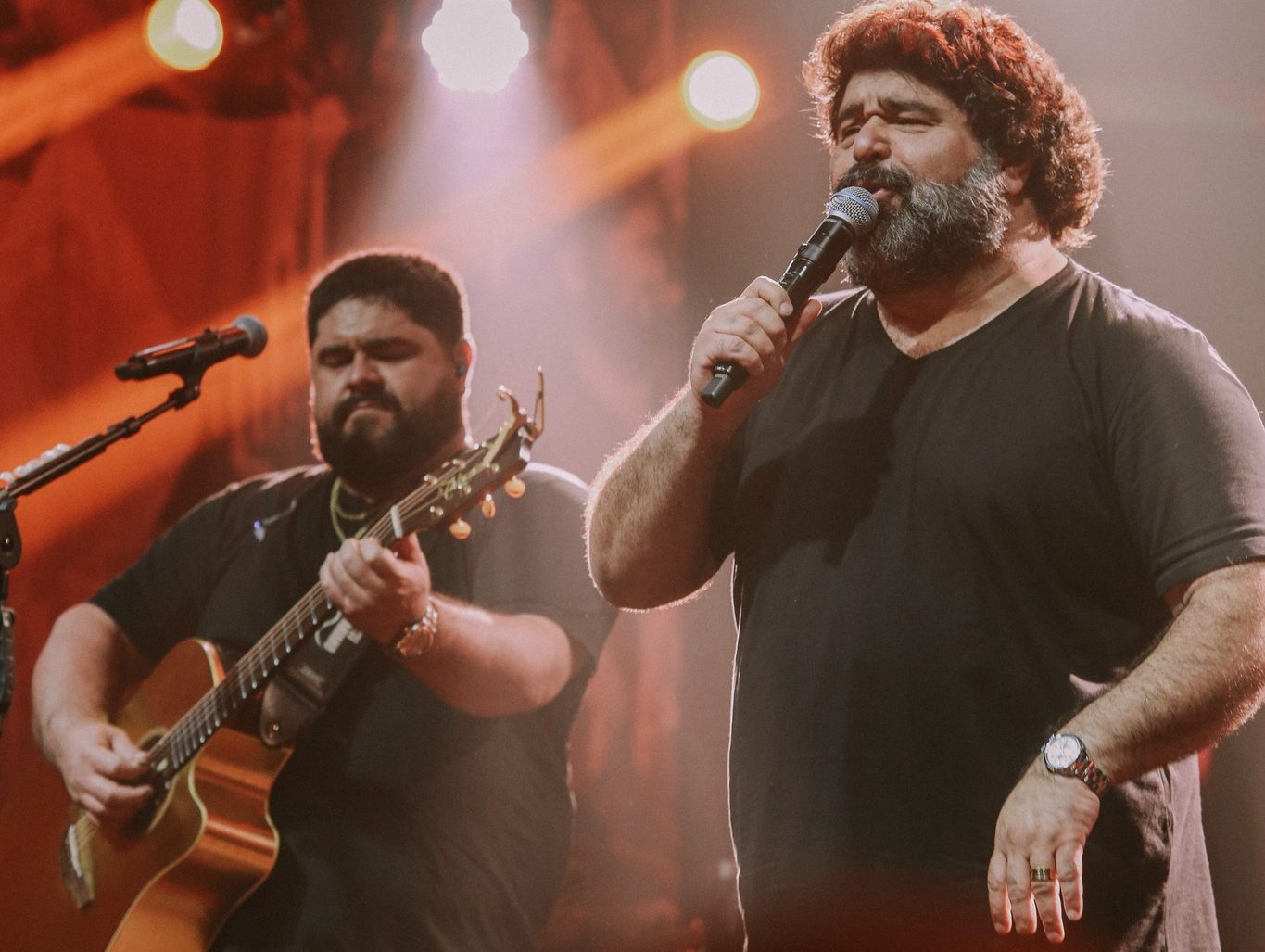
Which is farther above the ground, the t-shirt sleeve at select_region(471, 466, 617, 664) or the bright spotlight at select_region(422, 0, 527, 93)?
the bright spotlight at select_region(422, 0, 527, 93)

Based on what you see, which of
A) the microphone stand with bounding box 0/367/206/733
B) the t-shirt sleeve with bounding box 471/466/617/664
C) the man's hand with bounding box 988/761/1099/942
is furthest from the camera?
the t-shirt sleeve with bounding box 471/466/617/664

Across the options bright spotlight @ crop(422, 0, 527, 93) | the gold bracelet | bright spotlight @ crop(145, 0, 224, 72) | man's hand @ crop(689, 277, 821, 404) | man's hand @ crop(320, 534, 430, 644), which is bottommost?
the gold bracelet

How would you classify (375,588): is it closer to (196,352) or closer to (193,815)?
(196,352)

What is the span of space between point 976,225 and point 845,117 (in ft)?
1.01

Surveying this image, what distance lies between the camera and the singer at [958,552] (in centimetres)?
156

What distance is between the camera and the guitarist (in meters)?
2.47

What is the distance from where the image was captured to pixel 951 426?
182 centimetres

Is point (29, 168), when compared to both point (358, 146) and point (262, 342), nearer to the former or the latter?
point (358, 146)

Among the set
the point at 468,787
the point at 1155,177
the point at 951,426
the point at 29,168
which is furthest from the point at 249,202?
the point at 951,426

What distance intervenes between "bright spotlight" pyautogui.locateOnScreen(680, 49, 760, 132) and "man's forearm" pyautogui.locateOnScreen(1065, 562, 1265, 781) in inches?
106

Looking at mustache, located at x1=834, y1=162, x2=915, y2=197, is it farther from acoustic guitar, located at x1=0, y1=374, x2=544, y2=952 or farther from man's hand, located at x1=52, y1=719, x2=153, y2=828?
man's hand, located at x1=52, y1=719, x2=153, y2=828

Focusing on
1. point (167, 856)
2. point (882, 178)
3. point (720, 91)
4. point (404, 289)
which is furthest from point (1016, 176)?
point (167, 856)

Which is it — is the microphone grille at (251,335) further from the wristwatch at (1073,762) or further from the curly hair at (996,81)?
the wristwatch at (1073,762)

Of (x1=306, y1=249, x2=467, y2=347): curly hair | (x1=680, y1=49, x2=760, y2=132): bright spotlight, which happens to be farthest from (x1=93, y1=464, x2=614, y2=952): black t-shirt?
(x1=680, y1=49, x2=760, y2=132): bright spotlight
